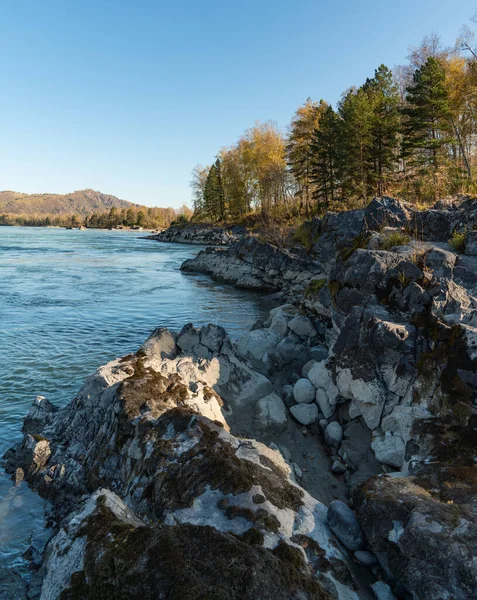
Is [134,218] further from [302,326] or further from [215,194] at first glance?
[302,326]

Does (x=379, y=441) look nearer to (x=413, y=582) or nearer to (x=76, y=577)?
(x=413, y=582)

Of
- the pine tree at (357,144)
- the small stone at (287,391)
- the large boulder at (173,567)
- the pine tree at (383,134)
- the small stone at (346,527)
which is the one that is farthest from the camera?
the pine tree at (383,134)

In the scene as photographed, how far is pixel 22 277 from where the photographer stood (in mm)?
33438

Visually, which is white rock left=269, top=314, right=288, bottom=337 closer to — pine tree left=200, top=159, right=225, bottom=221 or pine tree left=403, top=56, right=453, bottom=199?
pine tree left=403, top=56, right=453, bottom=199

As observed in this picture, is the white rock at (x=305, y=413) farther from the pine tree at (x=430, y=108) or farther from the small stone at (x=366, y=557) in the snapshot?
the pine tree at (x=430, y=108)

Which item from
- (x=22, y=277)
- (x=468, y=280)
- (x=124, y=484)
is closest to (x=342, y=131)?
(x=468, y=280)

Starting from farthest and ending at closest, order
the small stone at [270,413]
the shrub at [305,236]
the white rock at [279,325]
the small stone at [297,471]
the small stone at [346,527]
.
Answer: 1. the shrub at [305,236]
2. the white rock at [279,325]
3. the small stone at [270,413]
4. the small stone at [297,471]
5. the small stone at [346,527]

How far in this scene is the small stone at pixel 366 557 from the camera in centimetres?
434

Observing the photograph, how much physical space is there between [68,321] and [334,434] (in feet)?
52.2

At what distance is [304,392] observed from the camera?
9.01 meters

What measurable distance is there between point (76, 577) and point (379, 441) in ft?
18.0

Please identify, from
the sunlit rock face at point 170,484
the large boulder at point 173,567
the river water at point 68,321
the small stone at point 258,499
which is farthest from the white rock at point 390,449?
the river water at point 68,321

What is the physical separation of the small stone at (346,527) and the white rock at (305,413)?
12.1ft

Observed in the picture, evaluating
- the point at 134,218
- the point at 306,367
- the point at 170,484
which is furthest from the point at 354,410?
the point at 134,218
